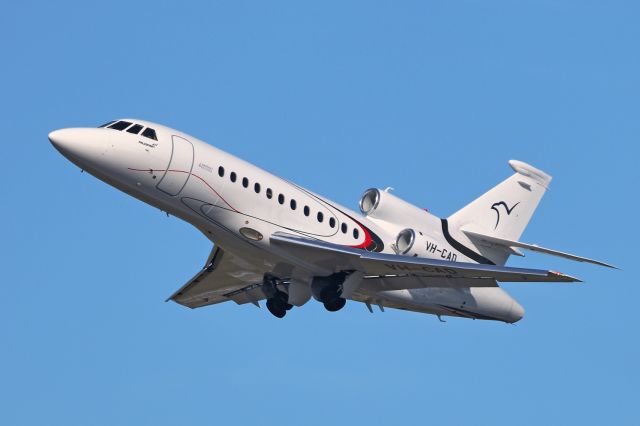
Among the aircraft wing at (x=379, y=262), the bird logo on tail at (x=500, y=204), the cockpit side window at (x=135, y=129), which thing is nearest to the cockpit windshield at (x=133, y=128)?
the cockpit side window at (x=135, y=129)

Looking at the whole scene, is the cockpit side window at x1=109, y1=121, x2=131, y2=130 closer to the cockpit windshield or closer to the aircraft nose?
the cockpit windshield

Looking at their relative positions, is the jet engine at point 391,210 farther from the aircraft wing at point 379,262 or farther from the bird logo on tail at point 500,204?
the bird logo on tail at point 500,204

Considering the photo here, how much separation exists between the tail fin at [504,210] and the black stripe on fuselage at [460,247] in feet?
0.41

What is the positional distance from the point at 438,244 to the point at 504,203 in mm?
3274

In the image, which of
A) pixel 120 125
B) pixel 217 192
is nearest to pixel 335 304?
pixel 217 192

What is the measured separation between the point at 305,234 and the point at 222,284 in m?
3.92

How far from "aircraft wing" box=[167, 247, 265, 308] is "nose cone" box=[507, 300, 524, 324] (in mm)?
6133

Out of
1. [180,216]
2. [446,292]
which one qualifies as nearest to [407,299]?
[446,292]

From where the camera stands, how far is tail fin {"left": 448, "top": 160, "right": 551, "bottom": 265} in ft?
105

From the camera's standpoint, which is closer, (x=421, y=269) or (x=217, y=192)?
(x=217, y=192)

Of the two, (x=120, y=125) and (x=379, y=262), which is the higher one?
(x=379, y=262)

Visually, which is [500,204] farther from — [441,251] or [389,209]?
[389,209]

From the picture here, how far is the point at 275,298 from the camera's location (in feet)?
101

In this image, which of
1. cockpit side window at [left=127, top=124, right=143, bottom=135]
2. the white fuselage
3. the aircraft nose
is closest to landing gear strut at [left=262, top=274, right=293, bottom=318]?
the white fuselage
